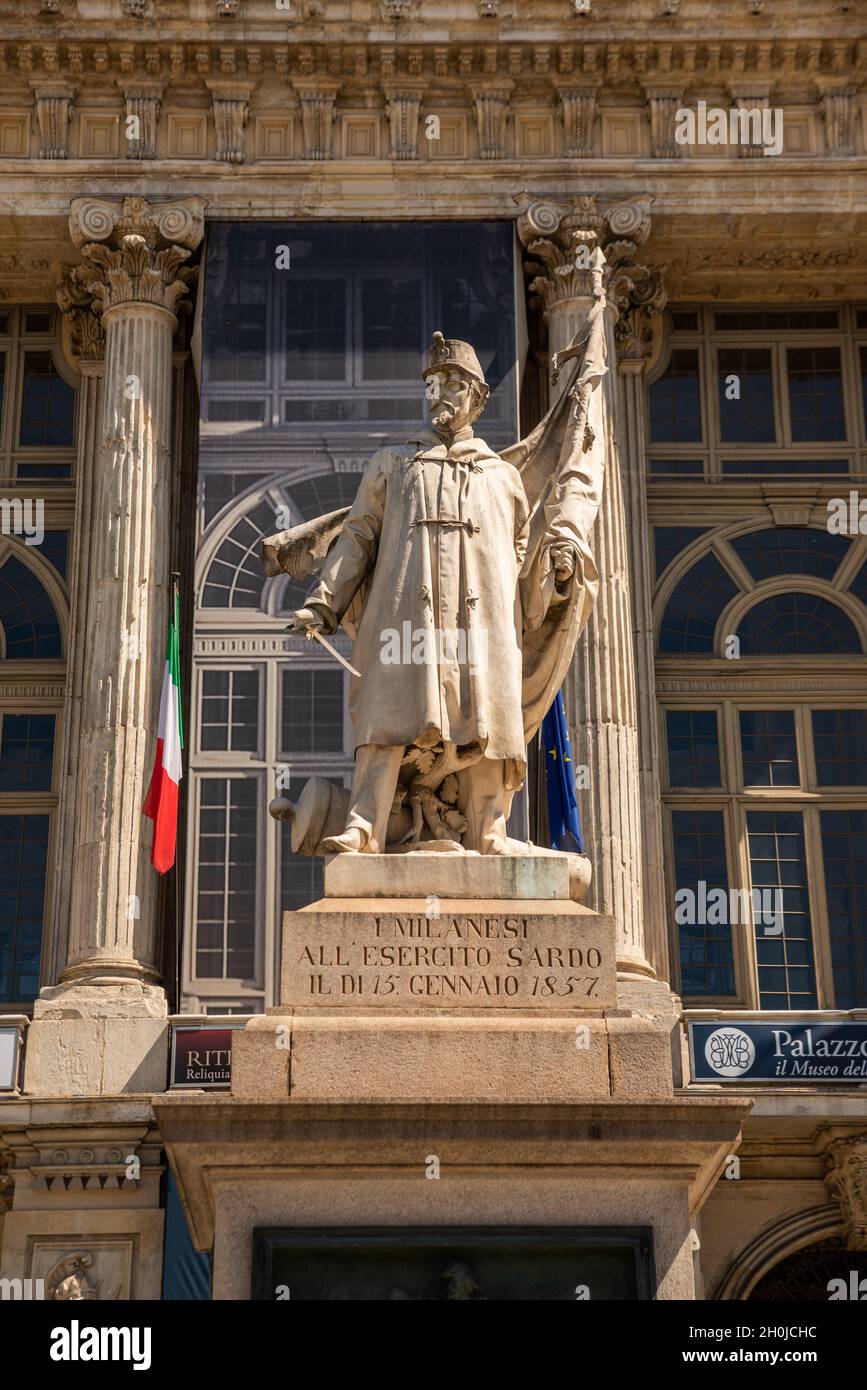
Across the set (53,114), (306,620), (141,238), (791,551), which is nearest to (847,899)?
(791,551)

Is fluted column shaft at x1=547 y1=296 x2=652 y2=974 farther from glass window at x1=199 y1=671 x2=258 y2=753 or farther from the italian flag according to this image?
the italian flag

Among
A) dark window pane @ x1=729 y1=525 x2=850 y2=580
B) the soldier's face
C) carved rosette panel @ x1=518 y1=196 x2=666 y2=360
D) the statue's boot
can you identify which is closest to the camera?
the statue's boot

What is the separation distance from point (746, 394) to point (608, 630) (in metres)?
4.87

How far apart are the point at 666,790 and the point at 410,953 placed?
52.3 ft

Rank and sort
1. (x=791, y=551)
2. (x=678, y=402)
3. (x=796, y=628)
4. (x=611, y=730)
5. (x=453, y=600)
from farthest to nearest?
1. (x=678, y=402)
2. (x=791, y=551)
3. (x=796, y=628)
4. (x=611, y=730)
5. (x=453, y=600)

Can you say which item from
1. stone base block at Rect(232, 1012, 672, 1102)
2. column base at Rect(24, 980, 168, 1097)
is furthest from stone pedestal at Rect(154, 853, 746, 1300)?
column base at Rect(24, 980, 168, 1097)

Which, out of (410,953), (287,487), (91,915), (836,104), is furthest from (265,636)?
(410,953)

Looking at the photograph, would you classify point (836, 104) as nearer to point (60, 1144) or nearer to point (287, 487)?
point (287, 487)

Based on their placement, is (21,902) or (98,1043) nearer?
(98,1043)

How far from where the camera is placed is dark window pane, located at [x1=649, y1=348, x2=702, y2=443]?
28250 mm

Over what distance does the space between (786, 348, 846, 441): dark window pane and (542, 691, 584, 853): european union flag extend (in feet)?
21.4

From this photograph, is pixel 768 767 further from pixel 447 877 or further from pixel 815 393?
pixel 447 877

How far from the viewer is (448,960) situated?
10438 mm

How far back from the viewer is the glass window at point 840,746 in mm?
26312
